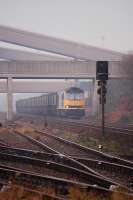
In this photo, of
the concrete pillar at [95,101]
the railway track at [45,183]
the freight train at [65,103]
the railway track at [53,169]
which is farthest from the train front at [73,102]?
the railway track at [45,183]

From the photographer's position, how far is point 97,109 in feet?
175

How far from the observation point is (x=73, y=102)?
43.8 meters

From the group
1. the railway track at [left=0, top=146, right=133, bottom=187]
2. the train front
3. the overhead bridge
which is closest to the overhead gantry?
the overhead bridge

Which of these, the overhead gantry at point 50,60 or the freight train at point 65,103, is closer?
the freight train at point 65,103

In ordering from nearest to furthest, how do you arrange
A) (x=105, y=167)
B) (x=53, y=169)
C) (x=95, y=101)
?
(x=53, y=169) < (x=105, y=167) < (x=95, y=101)

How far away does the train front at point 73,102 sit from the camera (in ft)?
143

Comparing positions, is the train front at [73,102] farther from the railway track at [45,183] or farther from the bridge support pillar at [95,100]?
the railway track at [45,183]

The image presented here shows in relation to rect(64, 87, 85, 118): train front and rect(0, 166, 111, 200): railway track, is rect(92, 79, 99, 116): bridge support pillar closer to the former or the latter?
rect(64, 87, 85, 118): train front

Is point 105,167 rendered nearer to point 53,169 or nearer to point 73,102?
point 53,169

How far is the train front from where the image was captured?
43656 mm

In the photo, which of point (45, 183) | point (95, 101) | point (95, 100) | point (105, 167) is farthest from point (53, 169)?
point (95, 101)

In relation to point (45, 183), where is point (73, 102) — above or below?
above

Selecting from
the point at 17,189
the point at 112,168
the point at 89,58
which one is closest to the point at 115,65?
the point at 89,58

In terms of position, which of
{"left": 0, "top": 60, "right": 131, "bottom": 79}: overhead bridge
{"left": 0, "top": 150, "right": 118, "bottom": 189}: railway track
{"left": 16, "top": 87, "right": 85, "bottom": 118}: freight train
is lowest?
{"left": 0, "top": 150, "right": 118, "bottom": 189}: railway track
